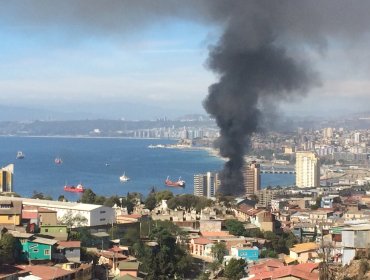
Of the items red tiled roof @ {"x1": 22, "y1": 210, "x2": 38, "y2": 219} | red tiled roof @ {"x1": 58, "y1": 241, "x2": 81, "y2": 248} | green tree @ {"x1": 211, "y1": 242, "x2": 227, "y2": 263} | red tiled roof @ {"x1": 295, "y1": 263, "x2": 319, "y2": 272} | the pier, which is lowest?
green tree @ {"x1": 211, "y1": 242, "x2": 227, "y2": 263}

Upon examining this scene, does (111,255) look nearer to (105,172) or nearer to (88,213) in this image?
(88,213)

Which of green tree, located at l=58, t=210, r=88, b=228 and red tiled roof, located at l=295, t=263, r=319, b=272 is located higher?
green tree, located at l=58, t=210, r=88, b=228

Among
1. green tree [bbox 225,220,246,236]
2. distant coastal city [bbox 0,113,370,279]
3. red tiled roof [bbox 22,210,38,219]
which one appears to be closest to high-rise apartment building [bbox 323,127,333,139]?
distant coastal city [bbox 0,113,370,279]

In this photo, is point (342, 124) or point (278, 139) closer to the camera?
point (278, 139)

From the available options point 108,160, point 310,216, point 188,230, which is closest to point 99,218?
point 188,230

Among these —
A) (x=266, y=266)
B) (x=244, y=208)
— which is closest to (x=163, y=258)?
(x=266, y=266)

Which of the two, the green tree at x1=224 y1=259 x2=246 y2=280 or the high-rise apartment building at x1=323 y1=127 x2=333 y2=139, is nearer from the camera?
the green tree at x1=224 y1=259 x2=246 y2=280

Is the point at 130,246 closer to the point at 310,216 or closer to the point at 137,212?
the point at 137,212

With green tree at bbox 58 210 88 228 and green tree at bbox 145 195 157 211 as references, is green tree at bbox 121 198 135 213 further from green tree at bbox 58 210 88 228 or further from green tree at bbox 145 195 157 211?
green tree at bbox 58 210 88 228
